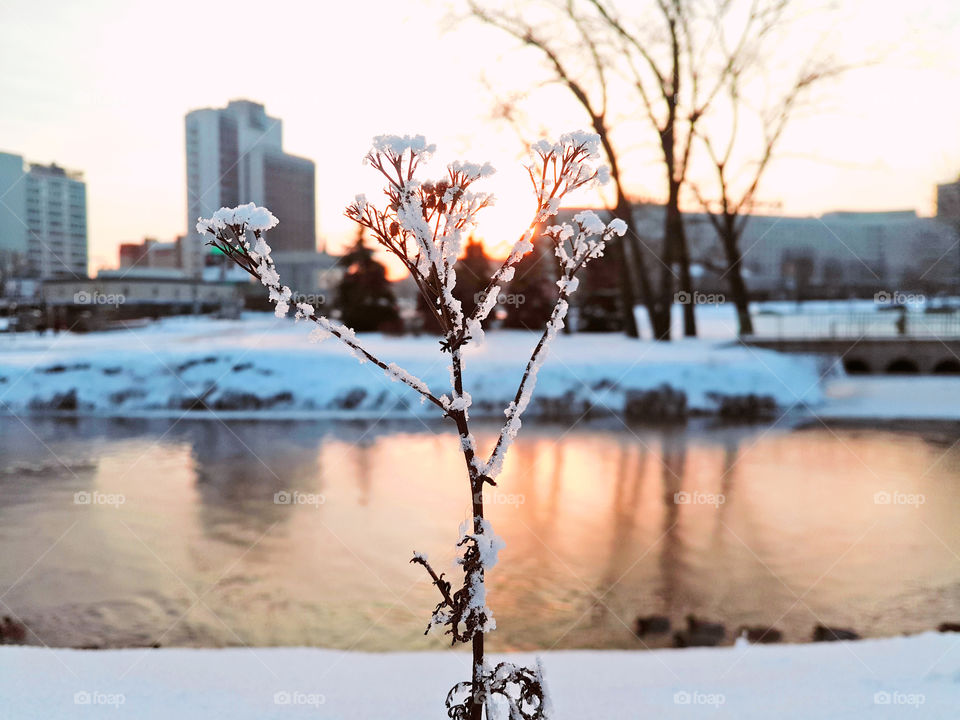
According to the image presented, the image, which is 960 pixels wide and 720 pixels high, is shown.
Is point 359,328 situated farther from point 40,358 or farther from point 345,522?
point 345,522

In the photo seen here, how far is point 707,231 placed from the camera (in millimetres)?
74875

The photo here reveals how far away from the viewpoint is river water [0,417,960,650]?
609 cm

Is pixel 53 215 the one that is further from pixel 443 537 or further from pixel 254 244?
pixel 254 244

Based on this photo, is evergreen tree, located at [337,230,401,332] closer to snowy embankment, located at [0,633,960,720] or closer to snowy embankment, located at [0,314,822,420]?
snowy embankment, located at [0,314,822,420]

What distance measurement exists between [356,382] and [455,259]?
17.2 metres

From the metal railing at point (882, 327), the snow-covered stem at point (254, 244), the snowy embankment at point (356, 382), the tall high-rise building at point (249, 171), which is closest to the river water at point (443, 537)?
the snow-covered stem at point (254, 244)

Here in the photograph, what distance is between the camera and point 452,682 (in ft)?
14.3

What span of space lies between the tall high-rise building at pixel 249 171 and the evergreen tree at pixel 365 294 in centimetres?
381

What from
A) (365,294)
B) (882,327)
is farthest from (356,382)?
(882,327)

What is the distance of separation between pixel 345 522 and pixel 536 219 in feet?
22.9

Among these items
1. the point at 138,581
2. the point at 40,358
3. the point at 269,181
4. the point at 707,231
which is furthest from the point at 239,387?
the point at 707,231

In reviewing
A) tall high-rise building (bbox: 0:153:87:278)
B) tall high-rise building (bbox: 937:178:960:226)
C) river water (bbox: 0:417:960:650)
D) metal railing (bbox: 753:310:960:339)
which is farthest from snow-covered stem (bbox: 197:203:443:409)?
tall high-rise building (bbox: 937:178:960:226)

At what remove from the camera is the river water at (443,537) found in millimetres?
6094

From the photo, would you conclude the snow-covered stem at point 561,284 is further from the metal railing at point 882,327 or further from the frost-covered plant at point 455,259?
the metal railing at point 882,327
